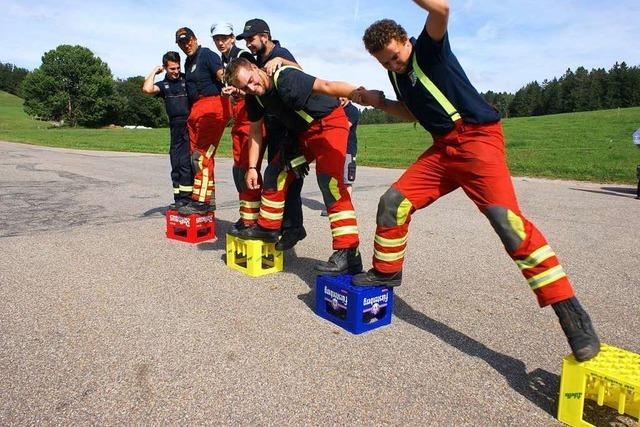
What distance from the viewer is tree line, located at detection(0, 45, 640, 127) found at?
75.8 meters

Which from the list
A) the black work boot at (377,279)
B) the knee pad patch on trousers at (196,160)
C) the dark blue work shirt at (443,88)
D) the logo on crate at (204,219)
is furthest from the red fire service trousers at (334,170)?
the knee pad patch on trousers at (196,160)

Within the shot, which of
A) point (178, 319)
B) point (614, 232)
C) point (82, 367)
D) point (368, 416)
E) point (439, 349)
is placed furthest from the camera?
point (614, 232)

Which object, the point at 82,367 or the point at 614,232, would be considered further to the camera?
the point at 614,232

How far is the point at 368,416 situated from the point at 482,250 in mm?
3744

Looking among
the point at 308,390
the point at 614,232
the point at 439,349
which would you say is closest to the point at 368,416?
the point at 308,390

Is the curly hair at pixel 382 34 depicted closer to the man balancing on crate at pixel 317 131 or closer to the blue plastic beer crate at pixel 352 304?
the man balancing on crate at pixel 317 131

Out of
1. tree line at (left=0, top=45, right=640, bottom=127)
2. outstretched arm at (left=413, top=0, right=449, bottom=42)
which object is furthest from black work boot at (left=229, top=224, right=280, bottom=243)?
tree line at (left=0, top=45, right=640, bottom=127)

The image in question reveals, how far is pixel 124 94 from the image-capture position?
3511 inches

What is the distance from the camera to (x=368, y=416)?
256cm

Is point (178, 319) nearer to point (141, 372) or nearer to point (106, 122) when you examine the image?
point (141, 372)

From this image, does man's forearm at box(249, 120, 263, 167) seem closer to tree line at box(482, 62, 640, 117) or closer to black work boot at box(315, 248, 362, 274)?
black work boot at box(315, 248, 362, 274)

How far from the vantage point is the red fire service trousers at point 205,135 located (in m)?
6.44

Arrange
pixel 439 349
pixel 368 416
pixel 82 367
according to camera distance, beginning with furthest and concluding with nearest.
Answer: pixel 439 349, pixel 82 367, pixel 368 416

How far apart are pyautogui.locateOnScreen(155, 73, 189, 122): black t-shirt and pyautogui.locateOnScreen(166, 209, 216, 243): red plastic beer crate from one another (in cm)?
133
